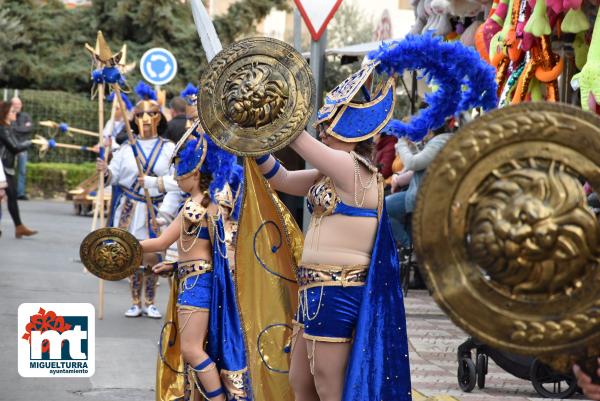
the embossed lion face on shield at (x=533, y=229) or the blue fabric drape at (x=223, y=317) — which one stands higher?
the embossed lion face on shield at (x=533, y=229)

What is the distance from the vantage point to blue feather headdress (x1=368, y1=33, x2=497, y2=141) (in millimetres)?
5250

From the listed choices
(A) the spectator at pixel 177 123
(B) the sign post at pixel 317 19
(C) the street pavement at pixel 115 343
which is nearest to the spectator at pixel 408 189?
(C) the street pavement at pixel 115 343

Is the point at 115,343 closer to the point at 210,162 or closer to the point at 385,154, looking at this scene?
the point at 210,162

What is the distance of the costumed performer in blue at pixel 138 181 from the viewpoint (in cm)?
1107

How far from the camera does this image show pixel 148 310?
11211 mm

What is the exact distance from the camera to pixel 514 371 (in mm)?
7316

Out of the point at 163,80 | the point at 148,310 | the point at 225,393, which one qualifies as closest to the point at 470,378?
the point at 225,393

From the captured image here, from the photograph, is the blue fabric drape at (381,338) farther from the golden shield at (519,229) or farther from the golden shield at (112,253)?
the golden shield at (519,229)

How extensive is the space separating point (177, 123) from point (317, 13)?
5.88 m

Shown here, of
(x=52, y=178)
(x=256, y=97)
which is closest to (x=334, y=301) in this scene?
(x=256, y=97)

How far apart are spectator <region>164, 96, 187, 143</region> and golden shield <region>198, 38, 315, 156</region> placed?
28.0ft

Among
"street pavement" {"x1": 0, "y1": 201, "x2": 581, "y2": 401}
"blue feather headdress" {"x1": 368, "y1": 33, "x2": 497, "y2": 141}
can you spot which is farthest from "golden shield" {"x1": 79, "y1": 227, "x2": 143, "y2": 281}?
"blue feather headdress" {"x1": 368, "y1": 33, "x2": 497, "y2": 141}

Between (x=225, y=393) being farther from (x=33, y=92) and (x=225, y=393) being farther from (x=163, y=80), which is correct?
(x=33, y=92)

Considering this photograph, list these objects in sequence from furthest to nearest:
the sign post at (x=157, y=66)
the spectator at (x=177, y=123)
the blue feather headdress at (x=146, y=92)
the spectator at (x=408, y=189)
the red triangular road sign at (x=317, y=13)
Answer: the sign post at (x=157, y=66)
the spectator at (x=177, y=123)
the blue feather headdress at (x=146, y=92)
the spectator at (x=408, y=189)
the red triangular road sign at (x=317, y=13)
